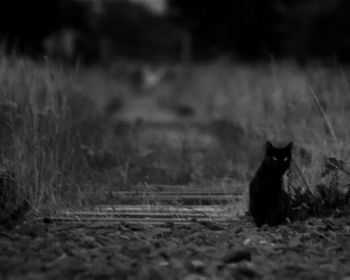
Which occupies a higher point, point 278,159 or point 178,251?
point 278,159

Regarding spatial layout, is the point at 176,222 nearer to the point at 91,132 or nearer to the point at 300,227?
the point at 300,227

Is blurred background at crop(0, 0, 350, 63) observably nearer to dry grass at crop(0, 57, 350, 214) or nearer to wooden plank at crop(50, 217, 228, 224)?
dry grass at crop(0, 57, 350, 214)

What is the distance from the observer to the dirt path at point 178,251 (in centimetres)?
414

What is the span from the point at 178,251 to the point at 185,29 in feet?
116

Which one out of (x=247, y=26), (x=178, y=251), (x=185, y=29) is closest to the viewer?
(x=178, y=251)

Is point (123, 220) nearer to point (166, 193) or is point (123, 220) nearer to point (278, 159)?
point (278, 159)

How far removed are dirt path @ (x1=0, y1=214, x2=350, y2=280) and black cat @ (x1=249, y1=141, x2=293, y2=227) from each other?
0.22 meters

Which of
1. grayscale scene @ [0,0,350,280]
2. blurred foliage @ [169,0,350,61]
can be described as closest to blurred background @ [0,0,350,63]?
blurred foliage @ [169,0,350,61]

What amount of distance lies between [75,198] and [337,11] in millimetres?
24908

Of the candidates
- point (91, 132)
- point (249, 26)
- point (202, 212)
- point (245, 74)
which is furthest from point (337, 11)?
point (202, 212)

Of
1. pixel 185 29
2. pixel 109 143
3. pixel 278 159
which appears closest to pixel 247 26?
pixel 185 29

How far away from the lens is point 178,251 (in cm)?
461

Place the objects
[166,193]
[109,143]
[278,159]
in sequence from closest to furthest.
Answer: [278,159] → [166,193] → [109,143]

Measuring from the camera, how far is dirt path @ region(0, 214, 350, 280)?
4137mm
